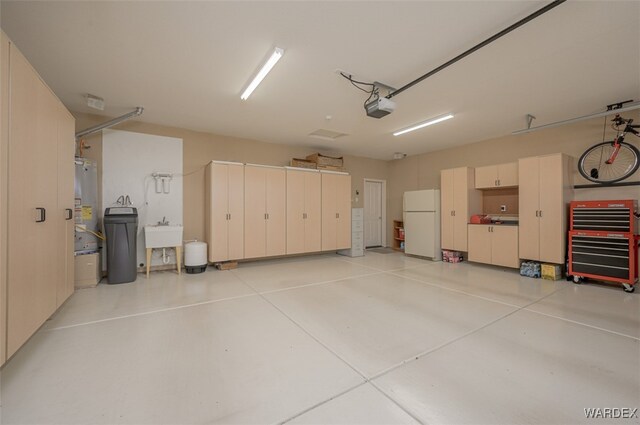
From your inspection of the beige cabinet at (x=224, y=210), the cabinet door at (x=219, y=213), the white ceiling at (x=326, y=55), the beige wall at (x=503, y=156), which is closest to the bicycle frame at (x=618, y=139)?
the beige wall at (x=503, y=156)

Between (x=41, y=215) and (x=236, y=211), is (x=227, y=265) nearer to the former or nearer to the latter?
(x=236, y=211)

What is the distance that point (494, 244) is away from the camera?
16.2 ft

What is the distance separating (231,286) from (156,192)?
2.44m

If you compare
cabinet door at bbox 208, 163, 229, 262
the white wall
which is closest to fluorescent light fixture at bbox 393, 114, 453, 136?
cabinet door at bbox 208, 163, 229, 262

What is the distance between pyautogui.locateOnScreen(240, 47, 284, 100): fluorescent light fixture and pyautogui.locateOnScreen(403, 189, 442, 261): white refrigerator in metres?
4.66

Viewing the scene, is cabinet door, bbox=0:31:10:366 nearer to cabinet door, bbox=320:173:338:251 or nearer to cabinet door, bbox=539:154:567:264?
cabinet door, bbox=320:173:338:251

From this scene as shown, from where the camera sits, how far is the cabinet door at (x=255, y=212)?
5016 mm

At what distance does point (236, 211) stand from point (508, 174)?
→ 541 cm

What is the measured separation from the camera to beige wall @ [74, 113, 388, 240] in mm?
4223

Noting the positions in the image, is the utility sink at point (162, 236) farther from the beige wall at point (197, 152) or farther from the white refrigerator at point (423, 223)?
the white refrigerator at point (423, 223)

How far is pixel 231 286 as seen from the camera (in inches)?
148

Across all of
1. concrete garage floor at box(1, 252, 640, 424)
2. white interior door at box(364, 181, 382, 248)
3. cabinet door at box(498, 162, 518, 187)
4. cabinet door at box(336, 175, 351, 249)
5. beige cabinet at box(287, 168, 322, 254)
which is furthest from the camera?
white interior door at box(364, 181, 382, 248)

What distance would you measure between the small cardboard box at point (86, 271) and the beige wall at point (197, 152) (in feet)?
4.67

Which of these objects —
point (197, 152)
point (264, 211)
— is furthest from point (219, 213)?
point (197, 152)
